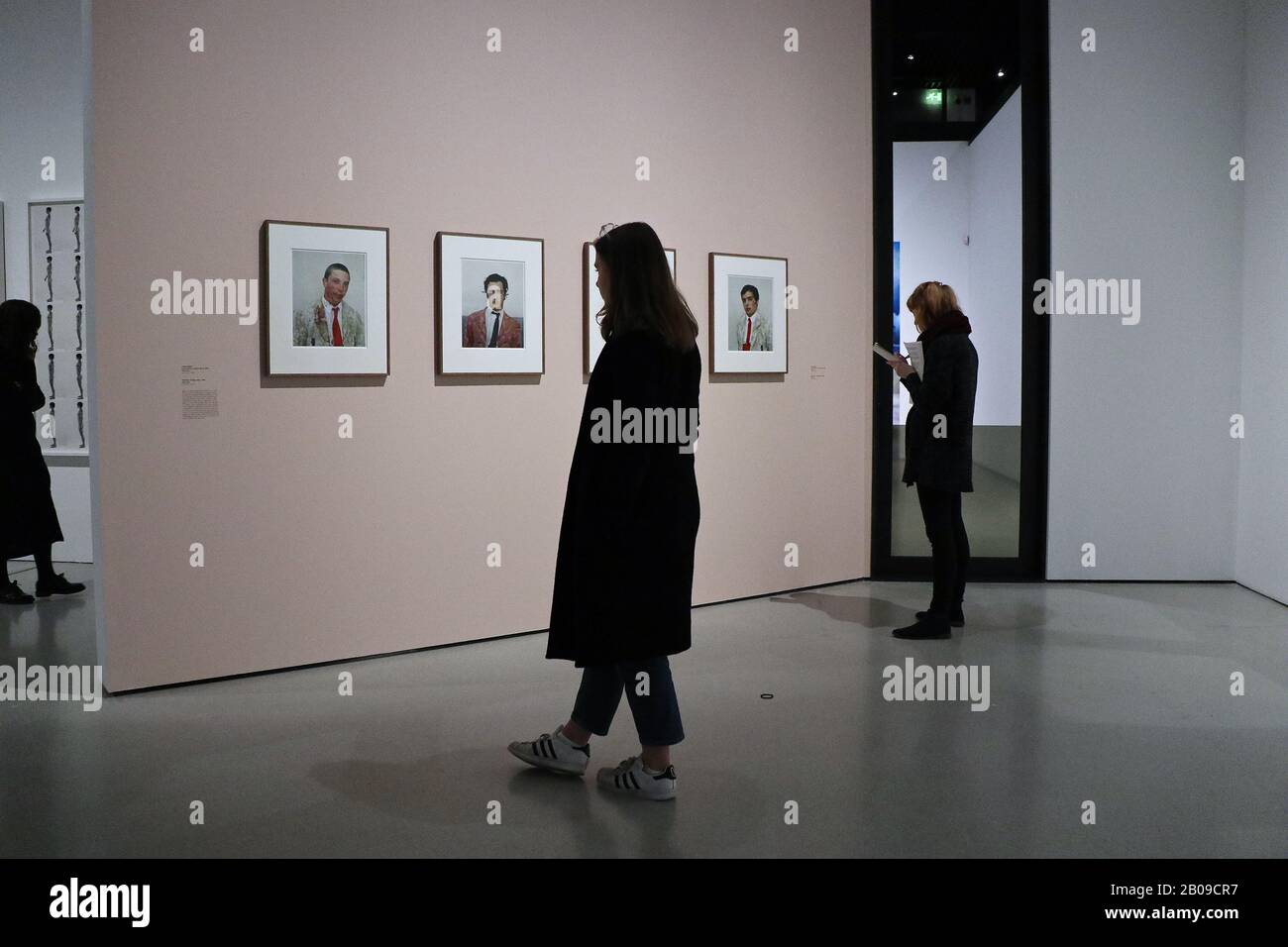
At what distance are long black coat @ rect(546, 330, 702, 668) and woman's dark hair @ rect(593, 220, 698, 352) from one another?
0.04m

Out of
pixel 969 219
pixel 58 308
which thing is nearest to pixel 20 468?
pixel 58 308

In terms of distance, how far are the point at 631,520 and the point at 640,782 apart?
0.91 metres

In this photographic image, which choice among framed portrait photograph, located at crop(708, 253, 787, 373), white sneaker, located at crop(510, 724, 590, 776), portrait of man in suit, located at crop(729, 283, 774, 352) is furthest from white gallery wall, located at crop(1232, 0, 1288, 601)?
white sneaker, located at crop(510, 724, 590, 776)

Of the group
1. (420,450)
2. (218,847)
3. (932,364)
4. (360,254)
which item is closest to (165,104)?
(360,254)

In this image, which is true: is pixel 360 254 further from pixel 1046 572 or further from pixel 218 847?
pixel 1046 572

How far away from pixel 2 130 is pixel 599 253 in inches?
265

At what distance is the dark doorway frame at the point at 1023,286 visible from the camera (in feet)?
24.2

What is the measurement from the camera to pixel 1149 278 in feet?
24.0

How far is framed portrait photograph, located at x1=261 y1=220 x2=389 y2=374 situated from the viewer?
5062 mm

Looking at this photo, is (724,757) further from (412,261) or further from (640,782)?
(412,261)

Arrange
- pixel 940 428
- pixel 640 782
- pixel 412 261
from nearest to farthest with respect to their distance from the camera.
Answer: pixel 640 782
pixel 412 261
pixel 940 428

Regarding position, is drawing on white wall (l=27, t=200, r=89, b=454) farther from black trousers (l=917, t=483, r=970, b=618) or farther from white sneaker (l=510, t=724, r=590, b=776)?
black trousers (l=917, t=483, r=970, b=618)
